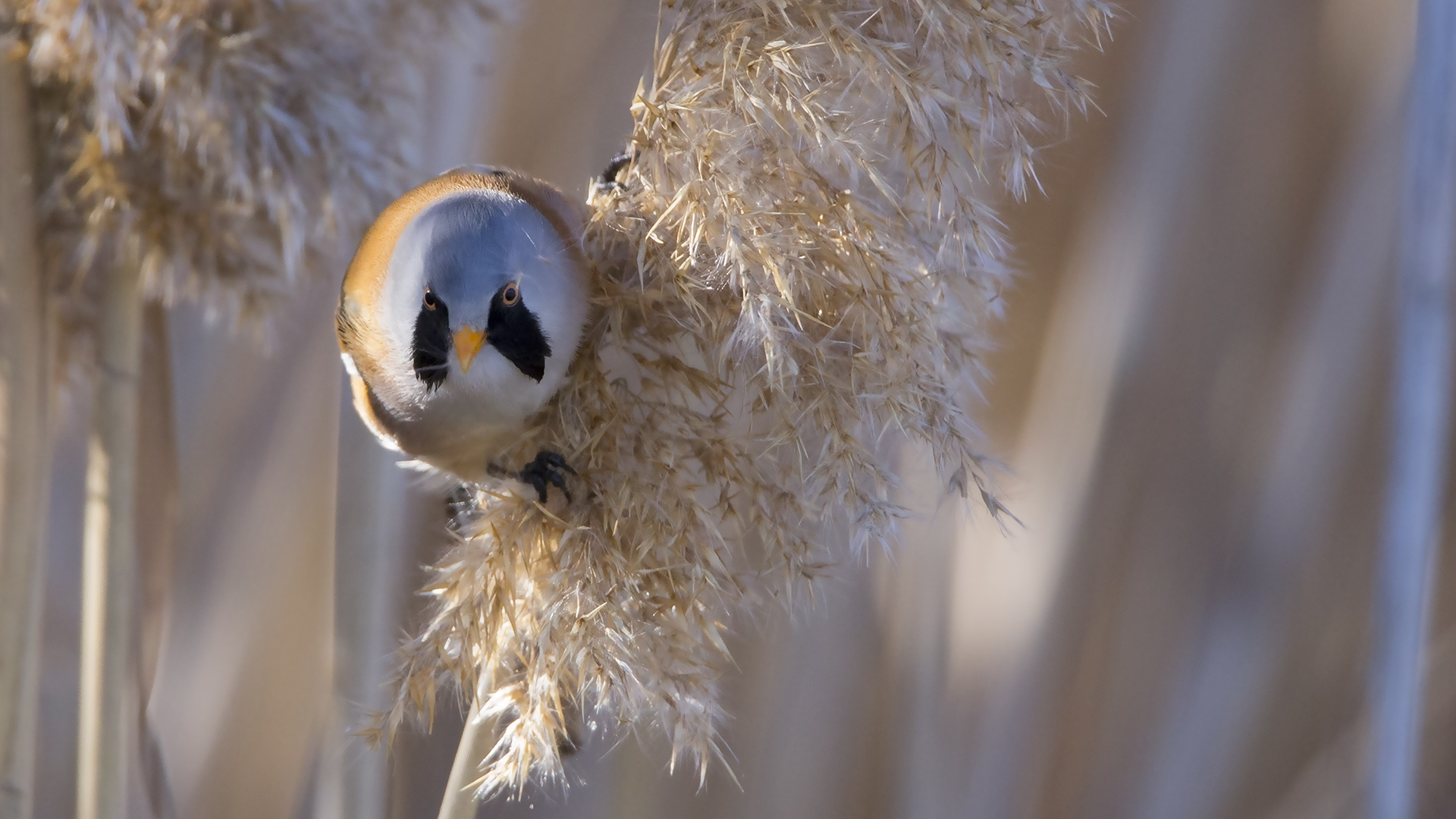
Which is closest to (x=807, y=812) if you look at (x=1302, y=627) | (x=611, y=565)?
(x=1302, y=627)

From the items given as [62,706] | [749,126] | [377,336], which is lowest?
[62,706]

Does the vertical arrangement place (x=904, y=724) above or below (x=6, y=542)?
below

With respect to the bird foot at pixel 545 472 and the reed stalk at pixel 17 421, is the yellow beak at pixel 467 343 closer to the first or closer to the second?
the bird foot at pixel 545 472

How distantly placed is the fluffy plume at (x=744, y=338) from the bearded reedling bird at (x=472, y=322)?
19mm

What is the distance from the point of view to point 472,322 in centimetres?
33

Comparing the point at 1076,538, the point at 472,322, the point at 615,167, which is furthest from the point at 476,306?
the point at 1076,538

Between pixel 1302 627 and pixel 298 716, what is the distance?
0.93 m

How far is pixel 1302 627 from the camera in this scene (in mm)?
802

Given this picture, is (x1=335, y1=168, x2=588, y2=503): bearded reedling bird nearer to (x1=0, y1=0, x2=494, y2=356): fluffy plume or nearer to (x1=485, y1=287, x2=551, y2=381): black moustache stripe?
(x1=485, y1=287, x2=551, y2=381): black moustache stripe

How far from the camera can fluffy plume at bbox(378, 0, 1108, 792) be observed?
314mm

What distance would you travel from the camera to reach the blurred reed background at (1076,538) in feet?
2.54

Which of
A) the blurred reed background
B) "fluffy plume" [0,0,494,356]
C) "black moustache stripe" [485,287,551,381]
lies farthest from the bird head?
the blurred reed background

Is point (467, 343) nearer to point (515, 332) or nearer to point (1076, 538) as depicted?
point (515, 332)

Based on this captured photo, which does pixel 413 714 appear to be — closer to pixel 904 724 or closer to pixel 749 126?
pixel 749 126
